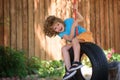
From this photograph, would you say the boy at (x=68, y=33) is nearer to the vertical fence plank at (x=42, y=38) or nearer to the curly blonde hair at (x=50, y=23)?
the curly blonde hair at (x=50, y=23)

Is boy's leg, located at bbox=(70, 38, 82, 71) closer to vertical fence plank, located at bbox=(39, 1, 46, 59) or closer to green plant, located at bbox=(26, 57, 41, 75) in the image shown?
green plant, located at bbox=(26, 57, 41, 75)

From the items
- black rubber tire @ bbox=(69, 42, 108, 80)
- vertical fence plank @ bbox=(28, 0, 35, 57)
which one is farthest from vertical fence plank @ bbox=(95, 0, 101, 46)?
black rubber tire @ bbox=(69, 42, 108, 80)

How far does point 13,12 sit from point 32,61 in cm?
150

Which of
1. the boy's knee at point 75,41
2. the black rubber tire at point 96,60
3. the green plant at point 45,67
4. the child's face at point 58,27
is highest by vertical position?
the child's face at point 58,27

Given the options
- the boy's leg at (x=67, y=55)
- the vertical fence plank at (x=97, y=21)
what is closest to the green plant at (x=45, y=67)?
the vertical fence plank at (x=97, y=21)

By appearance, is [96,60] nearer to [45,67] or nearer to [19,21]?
[45,67]

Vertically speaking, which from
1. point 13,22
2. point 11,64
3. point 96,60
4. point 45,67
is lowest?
point 45,67

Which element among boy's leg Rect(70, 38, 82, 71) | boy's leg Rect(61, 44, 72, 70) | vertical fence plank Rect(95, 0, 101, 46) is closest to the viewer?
boy's leg Rect(70, 38, 82, 71)

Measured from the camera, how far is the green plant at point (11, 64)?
34.2 ft

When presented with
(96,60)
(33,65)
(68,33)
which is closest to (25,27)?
(33,65)

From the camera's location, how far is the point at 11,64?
10484 mm

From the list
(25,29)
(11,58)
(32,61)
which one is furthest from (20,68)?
(25,29)

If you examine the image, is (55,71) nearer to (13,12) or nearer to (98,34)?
(13,12)

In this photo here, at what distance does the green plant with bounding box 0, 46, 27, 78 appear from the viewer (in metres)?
10.4
